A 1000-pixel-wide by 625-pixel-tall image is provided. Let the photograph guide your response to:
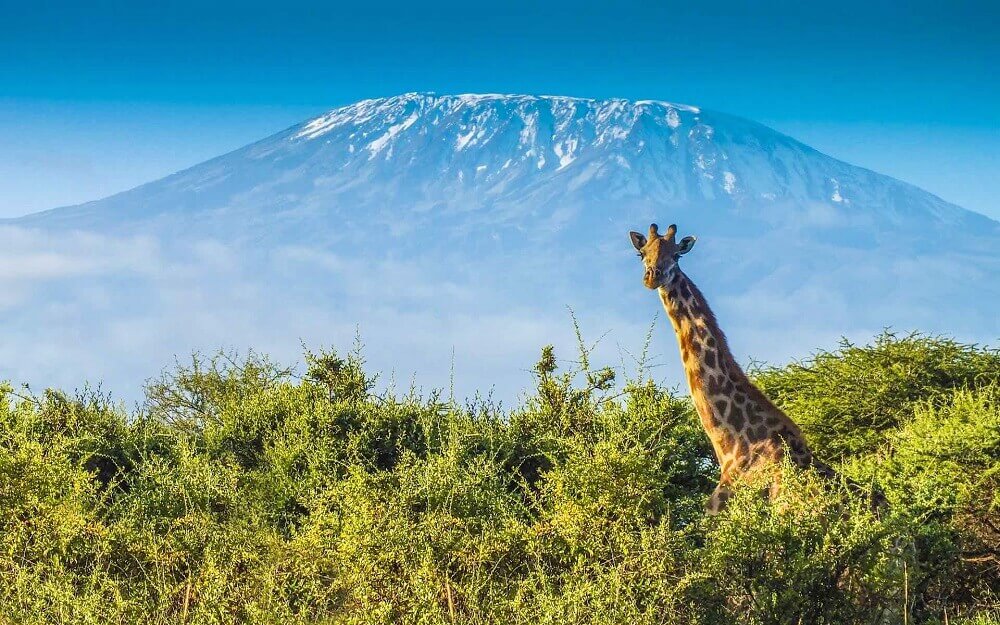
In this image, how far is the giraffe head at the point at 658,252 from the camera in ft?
43.6

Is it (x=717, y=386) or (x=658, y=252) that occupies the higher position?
(x=658, y=252)

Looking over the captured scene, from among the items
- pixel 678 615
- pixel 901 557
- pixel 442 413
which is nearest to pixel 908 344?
pixel 442 413

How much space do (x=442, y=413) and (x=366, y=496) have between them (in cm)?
712

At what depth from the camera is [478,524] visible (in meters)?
10.5

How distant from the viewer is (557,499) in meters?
10.4

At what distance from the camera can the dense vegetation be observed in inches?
363

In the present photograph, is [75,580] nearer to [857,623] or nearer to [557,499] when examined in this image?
[557,499]

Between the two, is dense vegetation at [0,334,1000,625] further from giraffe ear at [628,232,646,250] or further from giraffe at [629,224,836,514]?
giraffe ear at [628,232,646,250]

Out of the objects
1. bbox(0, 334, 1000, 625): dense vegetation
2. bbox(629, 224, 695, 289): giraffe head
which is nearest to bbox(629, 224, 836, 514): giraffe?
bbox(629, 224, 695, 289): giraffe head

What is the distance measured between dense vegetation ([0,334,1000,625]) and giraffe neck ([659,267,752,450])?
783 mm

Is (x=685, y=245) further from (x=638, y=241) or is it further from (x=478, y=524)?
(x=478, y=524)

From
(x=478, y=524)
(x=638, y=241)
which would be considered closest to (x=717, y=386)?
(x=638, y=241)

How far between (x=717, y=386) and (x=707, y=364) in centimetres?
27

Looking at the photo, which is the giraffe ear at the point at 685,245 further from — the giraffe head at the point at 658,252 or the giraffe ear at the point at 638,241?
the giraffe ear at the point at 638,241
